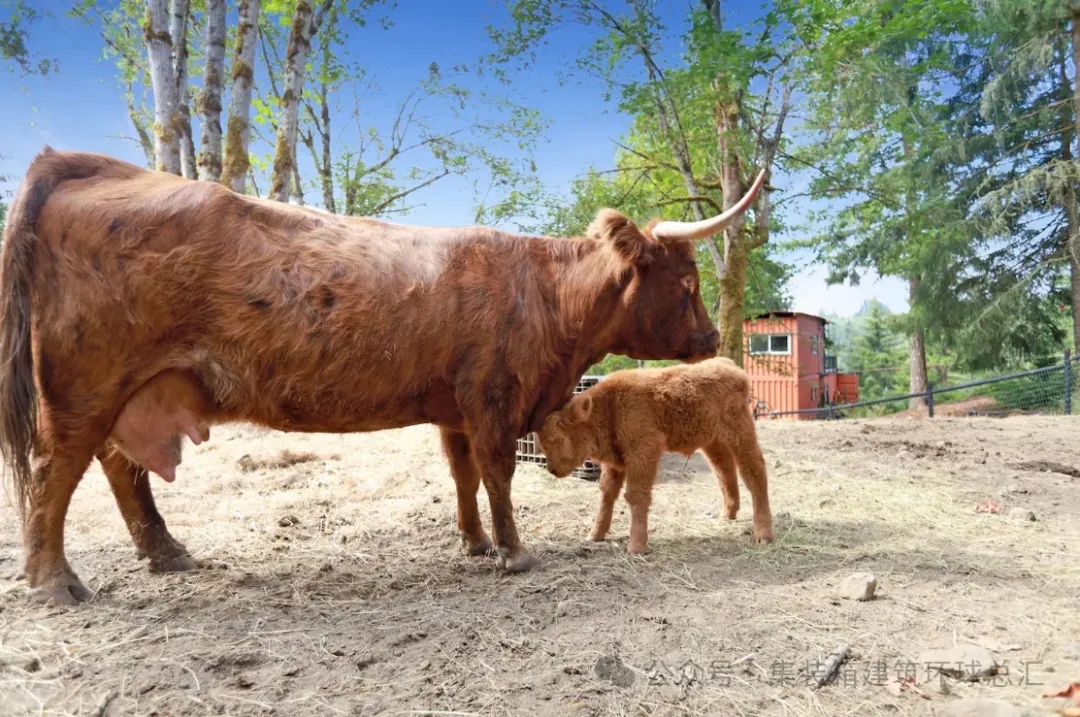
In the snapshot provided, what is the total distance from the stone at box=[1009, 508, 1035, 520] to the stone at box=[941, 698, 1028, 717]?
135 inches

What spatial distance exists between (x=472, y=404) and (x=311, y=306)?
0.99 metres

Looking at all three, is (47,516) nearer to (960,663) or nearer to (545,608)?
(545,608)

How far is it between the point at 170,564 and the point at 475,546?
175 cm

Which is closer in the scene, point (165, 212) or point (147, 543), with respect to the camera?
point (165, 212)

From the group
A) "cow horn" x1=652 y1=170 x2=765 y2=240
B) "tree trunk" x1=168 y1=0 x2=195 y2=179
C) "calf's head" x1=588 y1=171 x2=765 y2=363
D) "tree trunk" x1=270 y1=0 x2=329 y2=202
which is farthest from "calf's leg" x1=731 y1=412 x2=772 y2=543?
"tree trunk" x1=168 y1=0 x2=195 y2=179

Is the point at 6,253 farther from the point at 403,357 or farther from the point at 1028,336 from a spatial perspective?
the point at 1028,336

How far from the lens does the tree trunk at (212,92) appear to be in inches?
288

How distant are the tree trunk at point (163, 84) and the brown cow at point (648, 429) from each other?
20.4 ft

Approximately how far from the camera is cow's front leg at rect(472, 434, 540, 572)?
368 cm

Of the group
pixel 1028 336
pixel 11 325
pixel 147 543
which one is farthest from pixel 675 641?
pixel 1028 336

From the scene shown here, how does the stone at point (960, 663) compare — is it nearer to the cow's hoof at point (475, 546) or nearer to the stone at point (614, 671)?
the stone at point (614, 671)

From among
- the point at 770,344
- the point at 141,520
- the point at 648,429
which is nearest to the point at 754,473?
the point at 648,429

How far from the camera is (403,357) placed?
Result: 351 cm

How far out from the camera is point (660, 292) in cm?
410
